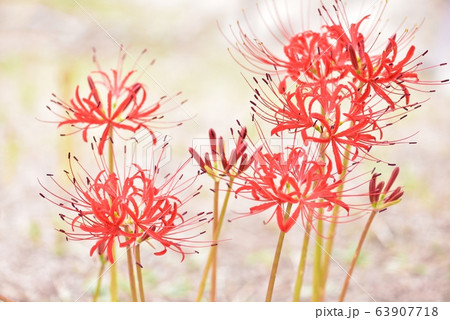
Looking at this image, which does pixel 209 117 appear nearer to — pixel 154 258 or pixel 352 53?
pixel 154 258

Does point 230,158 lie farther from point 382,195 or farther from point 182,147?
point 182,147

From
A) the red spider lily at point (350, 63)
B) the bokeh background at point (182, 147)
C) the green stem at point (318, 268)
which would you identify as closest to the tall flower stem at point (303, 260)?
the green stem at point (318, 268)

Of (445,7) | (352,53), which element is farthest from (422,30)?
(352,53)

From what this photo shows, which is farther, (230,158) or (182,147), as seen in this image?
(182,147)

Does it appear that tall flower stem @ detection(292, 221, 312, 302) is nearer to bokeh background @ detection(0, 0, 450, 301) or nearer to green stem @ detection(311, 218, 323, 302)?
green stem @ detection(311, 218, 323, 302)

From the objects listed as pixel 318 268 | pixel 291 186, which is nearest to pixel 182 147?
pixel 318 268

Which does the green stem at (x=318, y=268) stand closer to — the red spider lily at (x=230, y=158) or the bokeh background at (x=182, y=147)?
the red spider lily at (x=230, y=158)
